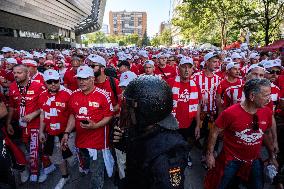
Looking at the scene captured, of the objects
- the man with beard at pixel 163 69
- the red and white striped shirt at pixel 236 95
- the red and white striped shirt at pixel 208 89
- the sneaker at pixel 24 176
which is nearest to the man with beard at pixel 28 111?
the sneaker at pixel 24 176

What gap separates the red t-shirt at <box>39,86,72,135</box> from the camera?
5035 millimetres

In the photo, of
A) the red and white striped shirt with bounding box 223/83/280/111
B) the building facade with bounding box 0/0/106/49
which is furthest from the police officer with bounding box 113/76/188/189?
the building facade with bounding box 0/0/106/49

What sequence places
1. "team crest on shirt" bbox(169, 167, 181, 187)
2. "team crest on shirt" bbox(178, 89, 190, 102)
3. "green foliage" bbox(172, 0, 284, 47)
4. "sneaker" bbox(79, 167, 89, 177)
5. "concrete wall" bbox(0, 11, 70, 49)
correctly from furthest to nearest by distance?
"green foliage" bbox(172, 0, 284, 47) < "concrete wall" bbox(0, 11, 70, 49) < "sneaker" bbox(79, 167, 89, 177) < "team crest on shirt" bbox(178, 89, 190, 102) < "team crest on shirt" bbox(169, 167, 181, 187)

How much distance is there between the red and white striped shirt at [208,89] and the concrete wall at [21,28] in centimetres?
2428

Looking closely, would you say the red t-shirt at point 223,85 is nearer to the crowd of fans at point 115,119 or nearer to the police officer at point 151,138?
the crowd of fans at point 115,119

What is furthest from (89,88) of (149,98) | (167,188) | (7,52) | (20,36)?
(20,36)

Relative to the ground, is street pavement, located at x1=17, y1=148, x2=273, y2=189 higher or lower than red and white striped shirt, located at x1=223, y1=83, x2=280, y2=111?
lower

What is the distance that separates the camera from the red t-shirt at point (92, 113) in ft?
14.7

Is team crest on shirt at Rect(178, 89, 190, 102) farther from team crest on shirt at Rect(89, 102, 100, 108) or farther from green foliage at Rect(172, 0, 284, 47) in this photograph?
green foliage at Rect(172, 0, 284, 47)

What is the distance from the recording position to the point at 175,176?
1695mm

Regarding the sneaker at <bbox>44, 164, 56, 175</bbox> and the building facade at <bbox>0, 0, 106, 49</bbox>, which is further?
the building facade at <bbox>0, 0, 106, 49</bbox>

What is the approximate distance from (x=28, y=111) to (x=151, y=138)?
13.1 feet

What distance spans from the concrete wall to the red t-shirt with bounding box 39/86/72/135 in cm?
2423

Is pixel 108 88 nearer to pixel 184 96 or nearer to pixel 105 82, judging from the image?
pixel 105 82
